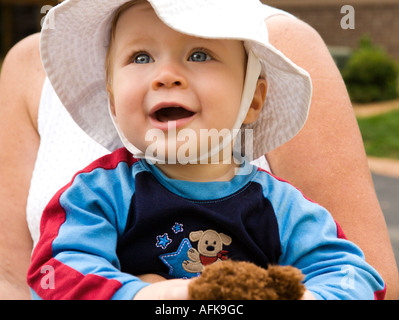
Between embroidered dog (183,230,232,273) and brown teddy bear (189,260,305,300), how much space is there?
40 centimetres

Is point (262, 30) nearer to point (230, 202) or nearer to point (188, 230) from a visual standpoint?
point (230, 202)

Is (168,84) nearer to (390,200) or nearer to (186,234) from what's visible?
(186,234)

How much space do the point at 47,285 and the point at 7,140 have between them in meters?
1.12

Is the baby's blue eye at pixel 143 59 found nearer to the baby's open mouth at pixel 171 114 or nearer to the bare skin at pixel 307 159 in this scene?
the baby's open mouth at pixel 171 114

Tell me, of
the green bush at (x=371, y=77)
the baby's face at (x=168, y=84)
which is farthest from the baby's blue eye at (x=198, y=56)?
the green bush at (x=371, y=77)

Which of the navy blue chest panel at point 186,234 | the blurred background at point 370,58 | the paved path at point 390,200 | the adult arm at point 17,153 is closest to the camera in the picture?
the navy blue chest panel at point 186,234

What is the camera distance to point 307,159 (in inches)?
83.2

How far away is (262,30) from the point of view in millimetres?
1675

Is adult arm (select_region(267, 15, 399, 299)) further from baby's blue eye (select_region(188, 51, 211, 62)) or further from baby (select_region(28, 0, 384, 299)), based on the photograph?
baby's blue eye (select_region(188, 51, 211, 62))

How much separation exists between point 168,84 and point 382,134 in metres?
9.84

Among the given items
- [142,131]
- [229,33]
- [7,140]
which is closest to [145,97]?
[142,131]

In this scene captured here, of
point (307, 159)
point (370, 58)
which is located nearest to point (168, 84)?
point (307, 159)

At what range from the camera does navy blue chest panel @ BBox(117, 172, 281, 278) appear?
1.57 m

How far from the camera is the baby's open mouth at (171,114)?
158cm
